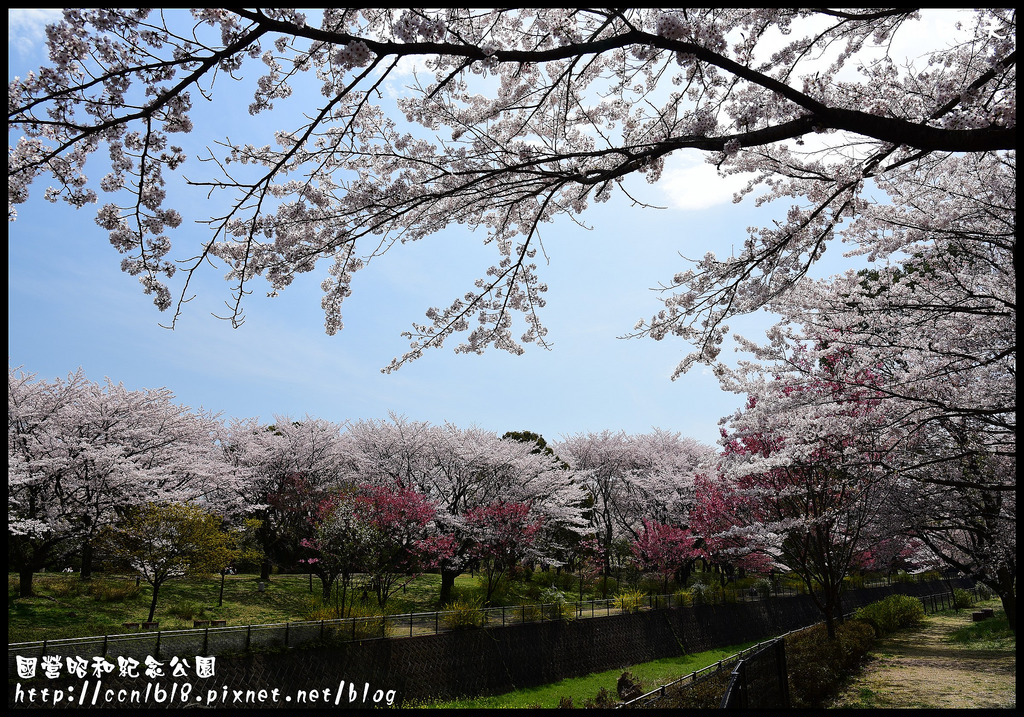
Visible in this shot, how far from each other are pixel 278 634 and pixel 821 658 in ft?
30.2

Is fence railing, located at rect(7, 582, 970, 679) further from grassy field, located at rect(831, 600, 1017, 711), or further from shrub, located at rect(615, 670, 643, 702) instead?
grassy field, located at rect(831, 600, 1017, 711)

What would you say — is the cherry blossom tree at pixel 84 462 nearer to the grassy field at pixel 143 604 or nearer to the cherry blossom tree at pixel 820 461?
the grassy field at pixel 143 604

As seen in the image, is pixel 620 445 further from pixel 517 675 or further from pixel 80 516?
pixel 80 516

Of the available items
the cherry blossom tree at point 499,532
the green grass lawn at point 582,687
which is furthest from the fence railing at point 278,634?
the cherry blossom tree at point 499,532

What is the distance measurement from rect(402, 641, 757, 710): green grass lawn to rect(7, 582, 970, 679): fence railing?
138cm

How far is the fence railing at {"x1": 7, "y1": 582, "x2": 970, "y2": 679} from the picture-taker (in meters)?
7.25

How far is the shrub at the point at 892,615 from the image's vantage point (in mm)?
15977

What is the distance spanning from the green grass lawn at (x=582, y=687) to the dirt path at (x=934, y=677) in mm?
3955

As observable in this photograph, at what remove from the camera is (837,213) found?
5324 millimetres

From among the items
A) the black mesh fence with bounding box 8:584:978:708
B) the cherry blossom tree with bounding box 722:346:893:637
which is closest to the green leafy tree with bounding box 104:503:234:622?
the black mesh fence with bounding box 8:584:978:708

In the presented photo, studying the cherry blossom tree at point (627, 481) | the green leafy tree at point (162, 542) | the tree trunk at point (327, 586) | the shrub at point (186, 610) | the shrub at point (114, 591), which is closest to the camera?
the green leafy tree at point (162, 542)

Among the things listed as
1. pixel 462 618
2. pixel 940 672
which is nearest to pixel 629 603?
pixel 462 618

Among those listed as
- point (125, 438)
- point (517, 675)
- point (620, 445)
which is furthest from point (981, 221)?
point (620, 445)

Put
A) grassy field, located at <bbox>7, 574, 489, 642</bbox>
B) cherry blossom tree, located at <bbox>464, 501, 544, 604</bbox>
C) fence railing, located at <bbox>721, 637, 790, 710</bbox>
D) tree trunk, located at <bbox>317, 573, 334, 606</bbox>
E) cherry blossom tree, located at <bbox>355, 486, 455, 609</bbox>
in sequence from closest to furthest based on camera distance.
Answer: fence railing, located at <bbox>721, 637, 790, 710</bbox>
grassy field, located at <bbox>7, 574, 489, 642</bbox>
cherry blossom tree, located at <bbox>355, 486, 455, 609</bbox>
tree trunk, located at <bbox>317, 573, 334, 606</bbox>
cherry blossom tree, located at <bbox>464, 501, 544, 604</bbox>
